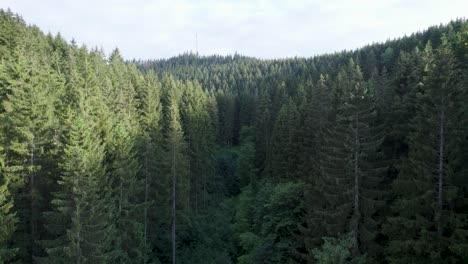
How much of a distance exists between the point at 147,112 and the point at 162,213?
50.9 feet

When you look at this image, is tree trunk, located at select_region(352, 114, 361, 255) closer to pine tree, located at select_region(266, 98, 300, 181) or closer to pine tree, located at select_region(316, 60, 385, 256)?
pine tree, located at select_region(316, 60, 385, 256)

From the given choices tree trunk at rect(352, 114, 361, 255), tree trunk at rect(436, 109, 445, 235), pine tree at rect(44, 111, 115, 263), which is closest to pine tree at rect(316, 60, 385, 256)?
tree trunk at rect(352, 114, 361, 255)

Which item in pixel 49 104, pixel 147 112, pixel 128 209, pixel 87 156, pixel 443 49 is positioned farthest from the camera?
pixel 147 112

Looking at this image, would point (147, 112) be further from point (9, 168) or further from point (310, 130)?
point (9, 168)

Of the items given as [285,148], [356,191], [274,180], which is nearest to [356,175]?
[356,191]

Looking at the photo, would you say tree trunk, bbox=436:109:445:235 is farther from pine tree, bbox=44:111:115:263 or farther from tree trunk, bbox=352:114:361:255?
pine tree, bbox=44:111:115:263

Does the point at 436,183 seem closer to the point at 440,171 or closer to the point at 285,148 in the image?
the point at 440,171

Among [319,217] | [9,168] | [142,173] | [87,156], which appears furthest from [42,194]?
[319,217]

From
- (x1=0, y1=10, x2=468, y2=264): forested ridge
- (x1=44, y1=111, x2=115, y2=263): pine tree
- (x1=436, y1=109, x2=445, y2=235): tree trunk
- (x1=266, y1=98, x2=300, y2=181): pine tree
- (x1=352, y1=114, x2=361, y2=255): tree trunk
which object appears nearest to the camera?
(x1=436, y1=109, x2=445, y2=235): tree trunk

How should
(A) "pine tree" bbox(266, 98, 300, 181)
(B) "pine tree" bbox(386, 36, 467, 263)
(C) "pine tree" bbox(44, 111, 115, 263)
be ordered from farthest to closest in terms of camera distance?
(A) "pine tree" bbox(266, 98, 300, 181)
(C) "pine tree" bbox(44, 111, 115, 263)
(B) "pine tree" bbox(386, 36, 467, 263)

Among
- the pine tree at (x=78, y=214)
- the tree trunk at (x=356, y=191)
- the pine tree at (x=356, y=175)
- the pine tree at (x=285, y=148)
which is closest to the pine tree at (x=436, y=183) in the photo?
the pine tree at (x=356, y=175)

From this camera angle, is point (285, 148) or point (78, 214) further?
point (285, 148)

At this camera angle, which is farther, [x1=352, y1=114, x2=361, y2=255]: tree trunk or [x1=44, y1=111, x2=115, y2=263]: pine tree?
[x1=352, y1=114, x2=361, y2=255]: tree trunk

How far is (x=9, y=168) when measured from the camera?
73.2ft
